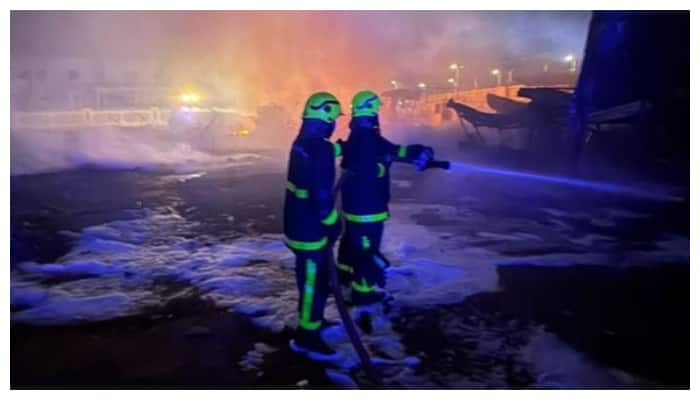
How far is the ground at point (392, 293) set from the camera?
3.34 metres

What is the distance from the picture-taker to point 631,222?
654 centimetres

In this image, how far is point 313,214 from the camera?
3314mm

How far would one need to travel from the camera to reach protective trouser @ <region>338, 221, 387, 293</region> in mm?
3963

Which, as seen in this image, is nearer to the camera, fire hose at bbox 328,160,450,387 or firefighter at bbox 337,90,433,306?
fire hose at bbox 328,160,450,387

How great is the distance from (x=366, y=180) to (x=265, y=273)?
1423 mm

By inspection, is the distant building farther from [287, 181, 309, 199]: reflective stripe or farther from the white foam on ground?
the white foam on ground

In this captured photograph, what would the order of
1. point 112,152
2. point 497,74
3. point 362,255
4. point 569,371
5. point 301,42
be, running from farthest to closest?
point 112,152 → point 497,74 → point 301,42 → point 362,255 → point 569,371

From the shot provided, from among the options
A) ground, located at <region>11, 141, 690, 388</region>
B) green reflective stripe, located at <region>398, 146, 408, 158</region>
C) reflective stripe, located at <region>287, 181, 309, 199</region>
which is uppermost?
green reflective stripe, located at <region>398, 146, 408, 158</region>

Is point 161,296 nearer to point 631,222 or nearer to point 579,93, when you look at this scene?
point 631,222

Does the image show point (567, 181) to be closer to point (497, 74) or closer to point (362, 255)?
point (497, 74)

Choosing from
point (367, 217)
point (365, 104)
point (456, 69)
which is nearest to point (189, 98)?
point (456, 69)

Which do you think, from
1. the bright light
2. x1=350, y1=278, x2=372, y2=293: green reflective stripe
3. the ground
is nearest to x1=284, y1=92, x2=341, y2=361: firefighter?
the ground

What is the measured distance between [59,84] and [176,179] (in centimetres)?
265

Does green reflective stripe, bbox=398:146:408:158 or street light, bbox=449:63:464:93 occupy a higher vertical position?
street light, bbox=449:63:464:93
